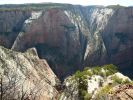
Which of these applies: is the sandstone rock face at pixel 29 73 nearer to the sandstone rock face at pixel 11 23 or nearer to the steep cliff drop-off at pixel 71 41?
the steep cliff drop-off at pixel 71 41

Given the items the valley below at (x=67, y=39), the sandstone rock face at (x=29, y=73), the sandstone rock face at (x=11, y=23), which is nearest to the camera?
the sandstone rock face at (x=29, y=73)

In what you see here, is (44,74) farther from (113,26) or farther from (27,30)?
(113,26)

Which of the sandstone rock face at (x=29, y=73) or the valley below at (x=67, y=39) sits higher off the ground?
the sandstone rock face at (x=29, y=73)

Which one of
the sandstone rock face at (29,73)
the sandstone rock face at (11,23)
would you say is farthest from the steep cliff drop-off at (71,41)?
the sandstone rock face at (29,73)

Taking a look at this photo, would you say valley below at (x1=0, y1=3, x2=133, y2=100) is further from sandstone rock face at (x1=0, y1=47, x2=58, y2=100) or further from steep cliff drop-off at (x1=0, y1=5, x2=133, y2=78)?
sandstone rock face at (x1=0, y1=47, x2=58, y2=100)

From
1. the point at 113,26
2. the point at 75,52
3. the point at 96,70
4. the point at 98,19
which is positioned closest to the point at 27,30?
the point at 75,52

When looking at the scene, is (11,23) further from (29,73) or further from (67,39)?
(29,73)

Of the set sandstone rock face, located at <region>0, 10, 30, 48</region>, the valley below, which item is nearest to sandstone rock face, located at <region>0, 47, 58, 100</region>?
the valley below

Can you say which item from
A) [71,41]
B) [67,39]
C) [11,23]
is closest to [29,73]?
[67,39]
